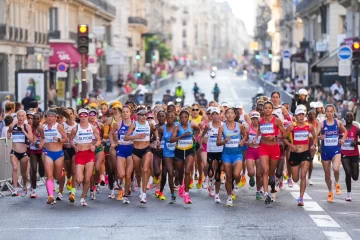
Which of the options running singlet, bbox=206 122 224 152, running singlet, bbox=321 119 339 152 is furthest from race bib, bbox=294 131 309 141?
running singlet, bbox=206 122 224 152

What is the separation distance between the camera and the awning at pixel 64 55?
66000 millimetres

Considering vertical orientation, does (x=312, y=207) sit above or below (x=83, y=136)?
below

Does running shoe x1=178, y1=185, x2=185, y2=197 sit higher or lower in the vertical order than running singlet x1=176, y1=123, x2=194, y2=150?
lower

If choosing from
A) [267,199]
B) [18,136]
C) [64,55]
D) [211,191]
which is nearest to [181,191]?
[211,191]

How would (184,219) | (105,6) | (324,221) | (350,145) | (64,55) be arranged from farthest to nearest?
(105,6) → (64,55) → (350,145) → (184,219) → (324,221)

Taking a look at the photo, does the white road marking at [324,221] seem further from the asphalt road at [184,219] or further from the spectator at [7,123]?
the spectator at [7,123]

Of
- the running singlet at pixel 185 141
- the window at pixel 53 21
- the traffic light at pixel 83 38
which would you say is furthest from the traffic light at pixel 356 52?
the window at pixel 53 21

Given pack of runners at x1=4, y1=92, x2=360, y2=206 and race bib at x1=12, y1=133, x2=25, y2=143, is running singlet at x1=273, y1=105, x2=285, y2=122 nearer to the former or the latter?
pack of runners at x1=4, y1=92, x2=360, y2=206

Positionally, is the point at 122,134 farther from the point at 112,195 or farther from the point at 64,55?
the point at 64,55

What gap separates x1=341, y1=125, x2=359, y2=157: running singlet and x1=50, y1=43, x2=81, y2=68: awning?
4495 cm

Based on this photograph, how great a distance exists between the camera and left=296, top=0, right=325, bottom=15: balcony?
247 ft

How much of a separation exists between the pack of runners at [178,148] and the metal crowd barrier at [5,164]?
3.58ft

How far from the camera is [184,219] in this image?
56.7ft

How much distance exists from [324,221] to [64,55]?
51181mm
